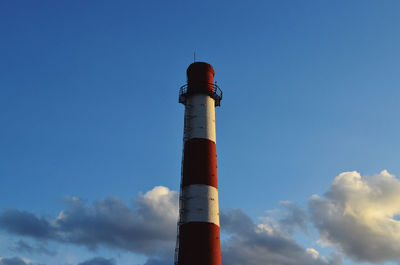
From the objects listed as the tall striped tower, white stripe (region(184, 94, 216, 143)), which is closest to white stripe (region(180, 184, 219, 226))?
the tall striped tower

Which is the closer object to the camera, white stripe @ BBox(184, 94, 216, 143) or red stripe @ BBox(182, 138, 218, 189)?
red stripe @ BBox(182, 138, 218, 189)

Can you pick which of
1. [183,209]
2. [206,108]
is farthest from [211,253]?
[206,108]

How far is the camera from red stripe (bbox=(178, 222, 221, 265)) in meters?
28.4

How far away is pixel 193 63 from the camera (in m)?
36.1

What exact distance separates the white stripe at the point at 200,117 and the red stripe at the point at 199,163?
1.97 ft

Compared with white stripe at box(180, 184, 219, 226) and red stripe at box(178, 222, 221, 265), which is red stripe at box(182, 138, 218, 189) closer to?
white stripe at box(180, 184, 219, 226)

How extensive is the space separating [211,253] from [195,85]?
14.5m

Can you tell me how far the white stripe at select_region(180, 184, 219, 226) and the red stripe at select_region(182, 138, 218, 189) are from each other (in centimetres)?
58

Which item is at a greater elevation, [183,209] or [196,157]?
[196,157]

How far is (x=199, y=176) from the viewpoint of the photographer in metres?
30.9

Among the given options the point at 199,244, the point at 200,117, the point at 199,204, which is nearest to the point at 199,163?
the point at 199,204

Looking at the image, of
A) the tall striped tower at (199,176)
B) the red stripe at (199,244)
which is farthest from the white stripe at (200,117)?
the red stripe at (199,244)

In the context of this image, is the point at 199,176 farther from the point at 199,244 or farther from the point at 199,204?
the point at 199,244

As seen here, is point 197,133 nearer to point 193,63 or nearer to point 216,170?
point 216,170
